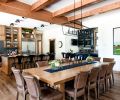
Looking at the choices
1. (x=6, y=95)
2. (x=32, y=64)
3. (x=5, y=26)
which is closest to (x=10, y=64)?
(x=32, y=64)

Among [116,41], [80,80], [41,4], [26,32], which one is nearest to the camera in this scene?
[80,80]

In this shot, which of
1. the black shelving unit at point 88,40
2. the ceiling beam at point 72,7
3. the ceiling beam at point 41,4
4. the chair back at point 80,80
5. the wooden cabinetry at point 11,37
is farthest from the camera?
the black shelving unit at point 88,40

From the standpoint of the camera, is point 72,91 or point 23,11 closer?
point 72,91

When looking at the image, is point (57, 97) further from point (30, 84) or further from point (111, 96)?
point (111, 96)

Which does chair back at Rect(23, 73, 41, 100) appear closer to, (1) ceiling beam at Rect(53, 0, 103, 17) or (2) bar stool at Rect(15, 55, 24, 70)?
(1) ceiling beam at Rect(53, 0, 103, 17)

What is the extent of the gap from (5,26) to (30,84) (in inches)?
311

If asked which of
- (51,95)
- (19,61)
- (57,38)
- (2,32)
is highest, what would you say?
(2,32)

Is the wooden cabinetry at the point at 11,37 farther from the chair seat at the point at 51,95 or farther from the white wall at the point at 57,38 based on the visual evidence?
the chair seat at the point at 51,95

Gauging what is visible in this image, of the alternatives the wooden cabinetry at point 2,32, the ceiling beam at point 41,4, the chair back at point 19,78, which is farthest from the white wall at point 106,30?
the wooden cabinetry at point 2,32

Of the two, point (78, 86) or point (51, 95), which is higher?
point (78, 86)

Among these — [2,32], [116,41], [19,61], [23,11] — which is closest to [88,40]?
[116,41]

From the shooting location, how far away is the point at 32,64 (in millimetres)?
7453

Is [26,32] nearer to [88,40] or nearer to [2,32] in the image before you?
[2,32]

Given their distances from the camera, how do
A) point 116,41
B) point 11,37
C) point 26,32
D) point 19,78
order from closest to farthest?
point 19,78
point 116,41
point 11,37
point 26,32
